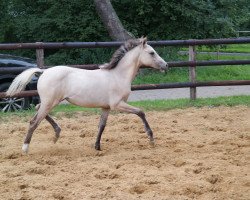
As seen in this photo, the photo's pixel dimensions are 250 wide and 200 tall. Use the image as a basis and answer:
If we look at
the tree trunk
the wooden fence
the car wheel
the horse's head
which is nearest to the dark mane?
the horse's head

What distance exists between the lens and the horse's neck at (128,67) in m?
7.14

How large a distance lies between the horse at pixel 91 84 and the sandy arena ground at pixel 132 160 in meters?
0.39

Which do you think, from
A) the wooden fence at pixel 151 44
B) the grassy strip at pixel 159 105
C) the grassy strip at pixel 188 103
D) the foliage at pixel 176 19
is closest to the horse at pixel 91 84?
the grassy strip at pixel 159 105

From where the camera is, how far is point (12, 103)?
34.8 feet

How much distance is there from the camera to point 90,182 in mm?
5352

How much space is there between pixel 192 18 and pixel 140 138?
1195cm

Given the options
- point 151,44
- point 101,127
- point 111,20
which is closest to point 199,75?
point 111,20

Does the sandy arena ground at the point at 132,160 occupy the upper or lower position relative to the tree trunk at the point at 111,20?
lower

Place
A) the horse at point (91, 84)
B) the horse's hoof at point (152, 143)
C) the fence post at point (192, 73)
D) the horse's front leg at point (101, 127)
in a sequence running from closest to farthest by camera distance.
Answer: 1. the horse at point (91, 84)
2. the horse's front leg at point (101, 127)
3. the horse's hoof at point (152, 143)
4. the fence post at point (192, 73)

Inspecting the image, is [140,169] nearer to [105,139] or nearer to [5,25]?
[105,139]

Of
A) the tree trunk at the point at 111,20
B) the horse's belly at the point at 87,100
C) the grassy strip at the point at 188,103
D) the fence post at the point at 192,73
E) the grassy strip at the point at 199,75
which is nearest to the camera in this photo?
the horse's belly at the point at 87,100

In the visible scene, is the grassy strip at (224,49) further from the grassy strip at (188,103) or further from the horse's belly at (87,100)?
the horse's belly at (87,100)

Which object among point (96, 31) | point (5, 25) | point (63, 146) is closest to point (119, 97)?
point (63, 146)

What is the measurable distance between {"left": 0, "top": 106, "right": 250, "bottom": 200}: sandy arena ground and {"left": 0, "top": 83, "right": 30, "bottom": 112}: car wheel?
1210 millimetres
